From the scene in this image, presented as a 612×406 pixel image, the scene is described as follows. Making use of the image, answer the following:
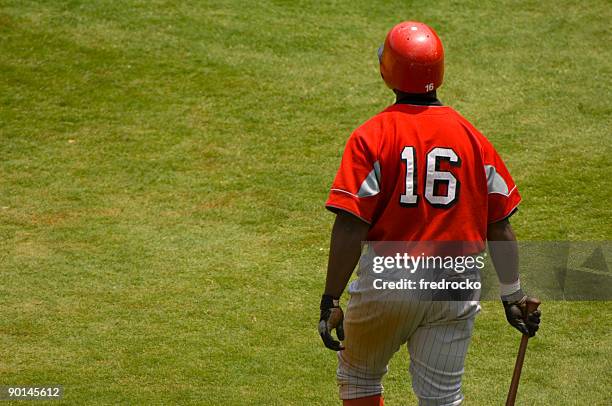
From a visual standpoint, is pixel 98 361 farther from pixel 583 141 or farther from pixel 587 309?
pixel 583 141

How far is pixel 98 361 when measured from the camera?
18.4ft

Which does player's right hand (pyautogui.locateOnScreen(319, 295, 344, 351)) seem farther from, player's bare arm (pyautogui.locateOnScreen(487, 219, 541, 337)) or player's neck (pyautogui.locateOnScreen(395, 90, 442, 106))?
player's neck (pyautogui.locateOnScreen(395, 90, 442, 106))

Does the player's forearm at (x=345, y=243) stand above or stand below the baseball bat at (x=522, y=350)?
above

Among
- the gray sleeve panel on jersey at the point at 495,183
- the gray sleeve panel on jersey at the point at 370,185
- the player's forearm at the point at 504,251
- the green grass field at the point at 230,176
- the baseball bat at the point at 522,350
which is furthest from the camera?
the green grass field at the point at 230,176

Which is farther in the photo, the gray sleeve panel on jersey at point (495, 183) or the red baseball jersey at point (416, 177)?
the gray sleeve panel on jersey at point (495, 183)

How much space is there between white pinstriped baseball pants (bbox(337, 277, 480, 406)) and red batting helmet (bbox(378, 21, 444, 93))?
0.83m

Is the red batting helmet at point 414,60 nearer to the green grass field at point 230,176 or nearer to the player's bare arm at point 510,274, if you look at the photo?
the player's bare arm at point 510,274

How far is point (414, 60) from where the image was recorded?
4.09 metres

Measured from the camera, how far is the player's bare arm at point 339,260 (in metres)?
4.01

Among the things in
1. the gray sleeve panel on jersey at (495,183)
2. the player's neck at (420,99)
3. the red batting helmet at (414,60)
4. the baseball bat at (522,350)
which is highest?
the red batting helmet at (414,60)

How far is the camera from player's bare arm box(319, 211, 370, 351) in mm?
4008

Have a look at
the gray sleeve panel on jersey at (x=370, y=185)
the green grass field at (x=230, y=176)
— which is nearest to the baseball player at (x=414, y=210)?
the gray sleeve panel on jersey at (x=370, y=185)

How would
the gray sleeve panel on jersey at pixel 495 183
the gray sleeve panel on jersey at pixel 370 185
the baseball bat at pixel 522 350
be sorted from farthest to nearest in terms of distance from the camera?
1. the baseball bat at pixel 522 350
2. the gray sleeve panel on jersey at pixel 495 183
3. the gray sleeve panel on jersey at pixel 370 185

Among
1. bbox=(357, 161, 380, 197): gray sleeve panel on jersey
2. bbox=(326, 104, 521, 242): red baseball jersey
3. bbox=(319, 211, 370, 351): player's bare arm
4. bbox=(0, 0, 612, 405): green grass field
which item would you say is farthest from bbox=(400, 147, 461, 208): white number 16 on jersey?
bbox=(0, 0, 612, 405): green grass field
